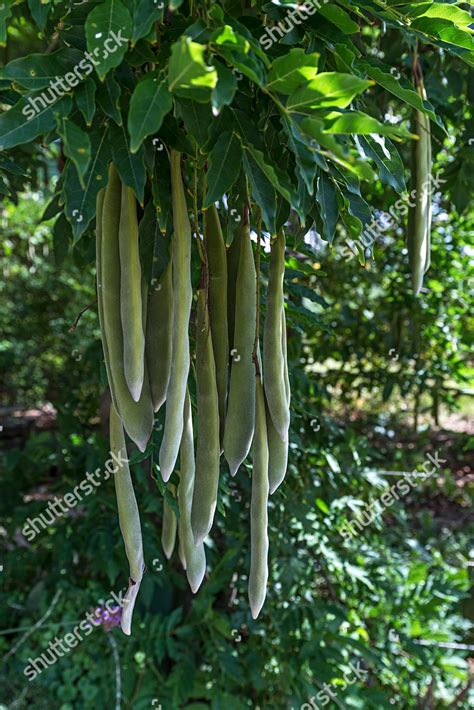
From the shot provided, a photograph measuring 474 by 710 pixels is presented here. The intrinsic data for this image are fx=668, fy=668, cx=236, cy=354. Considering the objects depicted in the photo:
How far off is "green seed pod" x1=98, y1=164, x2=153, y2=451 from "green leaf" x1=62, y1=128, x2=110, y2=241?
3cm

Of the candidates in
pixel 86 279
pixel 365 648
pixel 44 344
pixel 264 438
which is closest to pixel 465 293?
pixel 365 648

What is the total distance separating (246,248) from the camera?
0.79 meters

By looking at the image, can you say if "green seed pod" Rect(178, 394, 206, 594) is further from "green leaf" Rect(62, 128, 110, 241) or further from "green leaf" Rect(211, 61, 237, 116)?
"green leaf" Rect(211, 61, 237, 116)

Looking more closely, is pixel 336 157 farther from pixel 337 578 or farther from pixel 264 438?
pixel 337 578

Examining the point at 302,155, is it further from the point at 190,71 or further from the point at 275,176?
the point at 190,71

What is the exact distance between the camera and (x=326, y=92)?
591mm

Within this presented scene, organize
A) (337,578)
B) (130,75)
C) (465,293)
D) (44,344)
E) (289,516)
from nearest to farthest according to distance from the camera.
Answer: (130,75), (289,516), (337,578), (465,293), (44,344)

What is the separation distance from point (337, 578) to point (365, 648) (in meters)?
0.29

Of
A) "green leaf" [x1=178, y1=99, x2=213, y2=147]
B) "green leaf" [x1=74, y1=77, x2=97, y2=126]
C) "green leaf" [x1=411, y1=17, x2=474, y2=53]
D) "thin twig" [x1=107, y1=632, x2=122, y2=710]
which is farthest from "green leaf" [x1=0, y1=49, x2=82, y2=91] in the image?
"thin twig" [x1=107, y1=632, x2=122, y2=710]

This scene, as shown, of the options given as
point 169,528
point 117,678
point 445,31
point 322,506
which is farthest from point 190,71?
point 117,678

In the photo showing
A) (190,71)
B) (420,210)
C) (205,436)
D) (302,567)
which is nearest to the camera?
(190,71)

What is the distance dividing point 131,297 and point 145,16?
10.6 inches

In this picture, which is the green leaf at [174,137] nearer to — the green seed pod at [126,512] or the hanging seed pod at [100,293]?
the hanging seed pod at [100,293]

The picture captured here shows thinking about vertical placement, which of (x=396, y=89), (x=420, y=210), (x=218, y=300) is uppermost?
(x=420, y=210)
